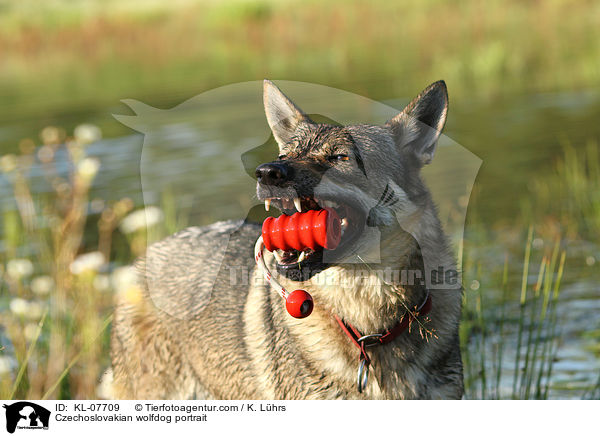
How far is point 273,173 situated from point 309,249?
39 centimetres

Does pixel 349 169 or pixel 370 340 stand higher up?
pixel 349 169

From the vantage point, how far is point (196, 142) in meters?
12.6

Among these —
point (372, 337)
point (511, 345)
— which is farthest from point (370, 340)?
point (511, 345)

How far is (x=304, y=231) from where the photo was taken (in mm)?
3135

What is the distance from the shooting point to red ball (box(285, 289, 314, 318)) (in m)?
3.35

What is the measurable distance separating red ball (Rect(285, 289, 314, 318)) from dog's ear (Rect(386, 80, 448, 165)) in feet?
3.23

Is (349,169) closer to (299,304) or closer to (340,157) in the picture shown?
(340,157)

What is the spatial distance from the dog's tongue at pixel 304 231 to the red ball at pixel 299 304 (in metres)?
0.26

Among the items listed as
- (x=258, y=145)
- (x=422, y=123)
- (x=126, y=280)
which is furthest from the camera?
(x=126, y=280)

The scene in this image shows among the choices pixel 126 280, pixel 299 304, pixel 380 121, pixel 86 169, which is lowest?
pixel 126 280

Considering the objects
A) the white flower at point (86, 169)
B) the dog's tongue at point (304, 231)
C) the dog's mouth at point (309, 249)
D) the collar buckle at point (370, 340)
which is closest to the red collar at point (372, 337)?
the collar buckle at point (370, 340)

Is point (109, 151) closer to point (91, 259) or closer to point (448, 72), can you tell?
point (448, 72)

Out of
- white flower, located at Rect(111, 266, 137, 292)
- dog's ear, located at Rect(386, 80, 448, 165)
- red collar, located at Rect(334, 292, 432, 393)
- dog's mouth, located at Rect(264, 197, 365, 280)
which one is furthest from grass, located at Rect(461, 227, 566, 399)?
white flower, located at Rect(111, 266, 137, 292)

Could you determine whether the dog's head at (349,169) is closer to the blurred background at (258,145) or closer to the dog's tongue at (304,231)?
the dog's tongue at (304,231)
